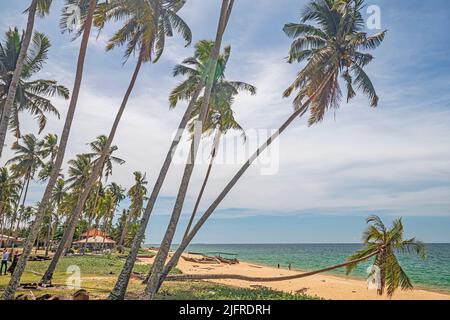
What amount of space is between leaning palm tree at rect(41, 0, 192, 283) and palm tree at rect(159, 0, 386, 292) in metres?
5.27

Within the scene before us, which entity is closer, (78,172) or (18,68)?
(18,68)

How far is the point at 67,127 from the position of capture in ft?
35.7

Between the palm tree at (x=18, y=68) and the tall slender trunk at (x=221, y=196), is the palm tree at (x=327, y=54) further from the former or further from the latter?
the palm tree at (x=18, y=68)

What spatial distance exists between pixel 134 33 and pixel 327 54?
29.7ft

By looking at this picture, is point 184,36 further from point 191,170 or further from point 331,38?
point 191,170

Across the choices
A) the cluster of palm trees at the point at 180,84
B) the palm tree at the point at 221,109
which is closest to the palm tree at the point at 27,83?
the cluster of palm trees at the point at 180,84

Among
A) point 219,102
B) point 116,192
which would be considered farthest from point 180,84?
point 116,192

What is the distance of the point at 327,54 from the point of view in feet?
47.4

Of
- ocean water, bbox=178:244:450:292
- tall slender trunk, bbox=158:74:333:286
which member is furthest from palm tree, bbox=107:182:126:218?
tall slender trunk, bbox=158:74:333:286

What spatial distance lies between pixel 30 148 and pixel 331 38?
31469 mm

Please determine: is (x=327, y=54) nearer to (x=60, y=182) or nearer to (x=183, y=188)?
(x=183, y=188)

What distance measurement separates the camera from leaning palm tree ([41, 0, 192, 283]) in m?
14.0
